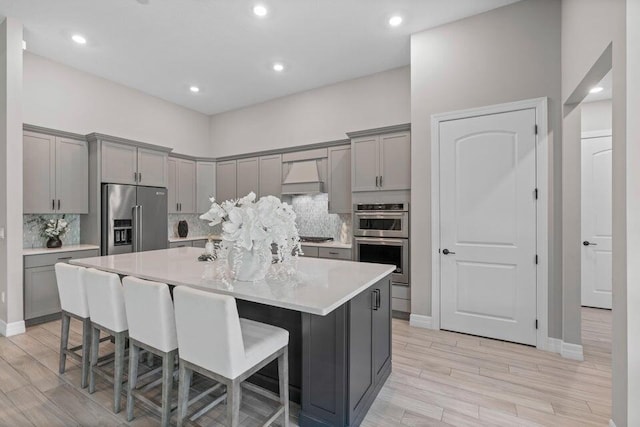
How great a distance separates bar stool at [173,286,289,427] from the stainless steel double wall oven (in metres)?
2.39

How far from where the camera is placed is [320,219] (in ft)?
16.7

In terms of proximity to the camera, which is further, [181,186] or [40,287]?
[181,186]

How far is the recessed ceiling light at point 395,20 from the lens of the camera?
10.8 ft

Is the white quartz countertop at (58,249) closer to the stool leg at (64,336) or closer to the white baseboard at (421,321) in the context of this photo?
the stool leg at (64,336)

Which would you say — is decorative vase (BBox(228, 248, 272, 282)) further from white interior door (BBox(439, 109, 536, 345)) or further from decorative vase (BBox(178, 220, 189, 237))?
decorative vase (BBox(178, 220, 189, 237))

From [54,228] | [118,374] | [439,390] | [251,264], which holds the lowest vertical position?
[439,390]

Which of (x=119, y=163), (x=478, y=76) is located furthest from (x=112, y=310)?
(x=478, y=76)

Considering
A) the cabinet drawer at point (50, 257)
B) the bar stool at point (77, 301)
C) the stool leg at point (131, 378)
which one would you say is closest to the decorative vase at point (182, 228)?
the cabinet drawer at point (50, 257)

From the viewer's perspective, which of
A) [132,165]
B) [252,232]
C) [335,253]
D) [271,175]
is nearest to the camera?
[252,232]

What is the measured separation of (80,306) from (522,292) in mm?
3903

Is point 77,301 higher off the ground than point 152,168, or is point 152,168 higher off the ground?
point 152,168

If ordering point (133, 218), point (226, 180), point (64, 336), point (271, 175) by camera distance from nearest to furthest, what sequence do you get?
point (64, 336)
point (133, 218)
point (271, 175)
point (226, 180)

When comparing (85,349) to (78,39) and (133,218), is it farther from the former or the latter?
(78,39)

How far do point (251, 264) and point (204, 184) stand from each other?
14.8ft
